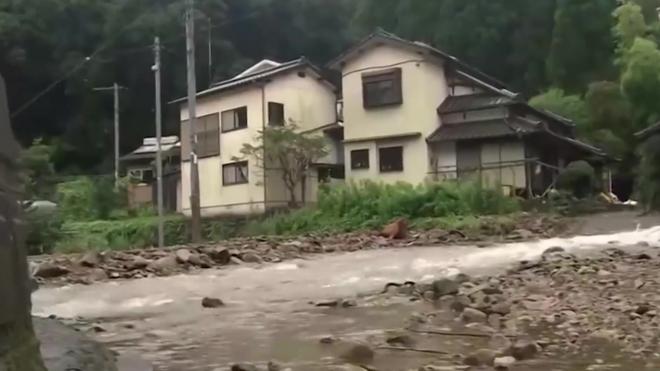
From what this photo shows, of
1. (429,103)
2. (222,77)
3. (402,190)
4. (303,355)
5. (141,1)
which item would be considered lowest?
(303,355)

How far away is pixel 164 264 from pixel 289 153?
15.5m

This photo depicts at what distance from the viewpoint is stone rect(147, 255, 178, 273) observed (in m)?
13.6

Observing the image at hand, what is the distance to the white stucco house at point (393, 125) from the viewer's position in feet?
93.4

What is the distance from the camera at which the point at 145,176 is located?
40.7 m

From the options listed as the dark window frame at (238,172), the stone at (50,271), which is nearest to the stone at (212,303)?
the stone at (50,271)

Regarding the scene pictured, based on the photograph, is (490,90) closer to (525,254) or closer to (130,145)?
(525,254)

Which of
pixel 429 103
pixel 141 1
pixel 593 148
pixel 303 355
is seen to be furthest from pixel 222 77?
pixel 303 355

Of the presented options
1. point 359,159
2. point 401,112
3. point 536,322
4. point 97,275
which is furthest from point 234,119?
point 536,322

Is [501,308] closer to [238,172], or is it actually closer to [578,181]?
[578,181]

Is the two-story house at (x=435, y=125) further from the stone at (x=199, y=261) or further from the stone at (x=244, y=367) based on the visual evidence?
the stone at (x=244, y=367)

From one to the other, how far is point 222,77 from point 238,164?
1279 cm

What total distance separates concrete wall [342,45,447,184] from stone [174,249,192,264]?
14.8 metres

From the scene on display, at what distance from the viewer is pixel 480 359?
16.9 ft

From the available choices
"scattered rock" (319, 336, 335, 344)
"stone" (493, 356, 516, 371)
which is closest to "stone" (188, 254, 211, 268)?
"scattered rock" (319, 336, 335, 344)
